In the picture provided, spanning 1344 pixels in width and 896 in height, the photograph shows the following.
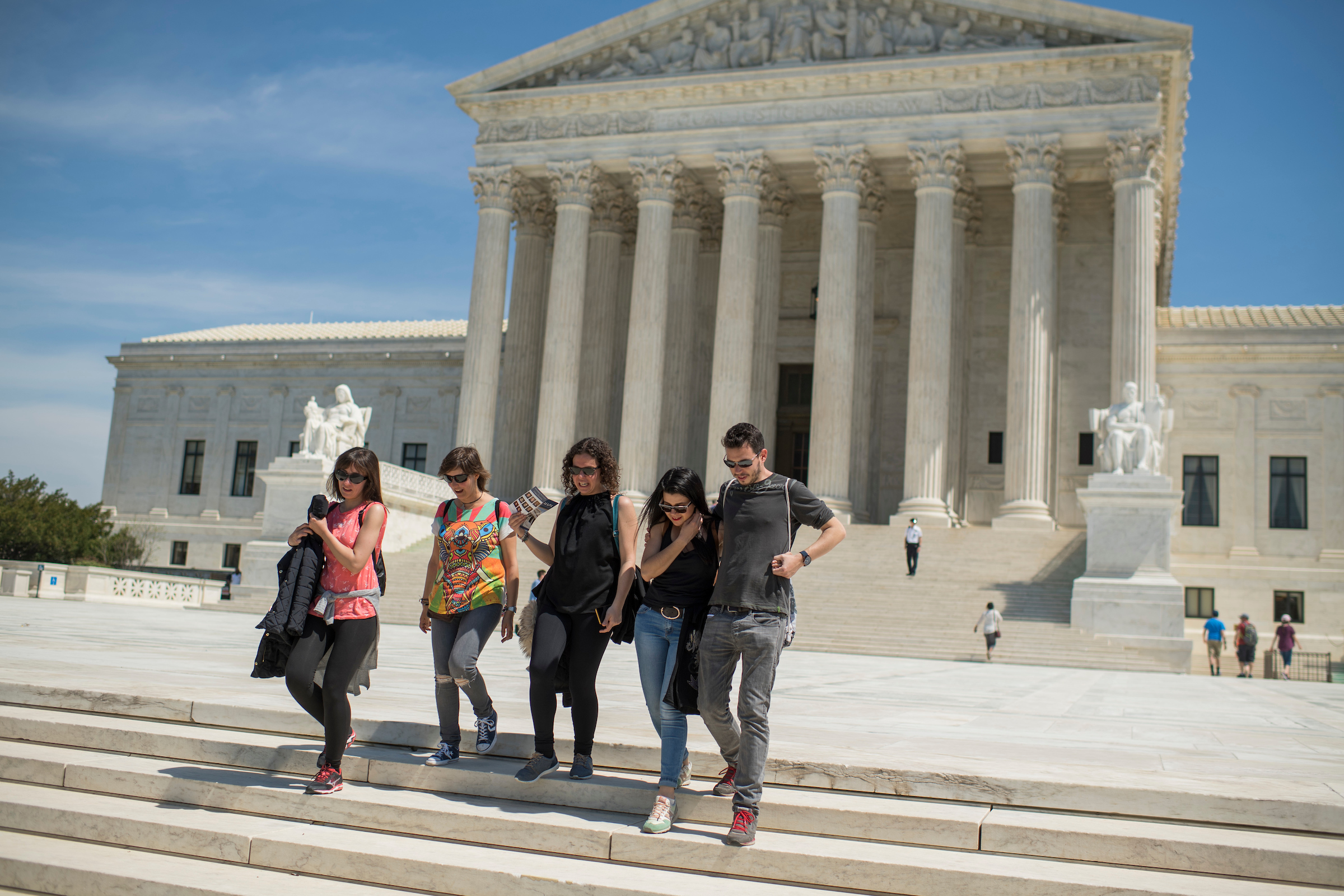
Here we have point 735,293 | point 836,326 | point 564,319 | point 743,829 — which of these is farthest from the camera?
point 564,319

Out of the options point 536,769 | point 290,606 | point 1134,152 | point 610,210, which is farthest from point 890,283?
point 290,606

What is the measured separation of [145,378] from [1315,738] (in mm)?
53886

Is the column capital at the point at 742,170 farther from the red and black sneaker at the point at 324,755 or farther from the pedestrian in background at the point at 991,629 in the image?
the red and black sneaker at the point at 324,755

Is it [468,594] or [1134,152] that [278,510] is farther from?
[468,594]

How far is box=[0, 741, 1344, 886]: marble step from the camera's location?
6039 millimetres

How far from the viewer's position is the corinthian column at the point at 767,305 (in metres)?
40.4

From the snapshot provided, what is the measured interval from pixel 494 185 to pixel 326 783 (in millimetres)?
36015

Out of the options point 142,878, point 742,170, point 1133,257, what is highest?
point 742,170

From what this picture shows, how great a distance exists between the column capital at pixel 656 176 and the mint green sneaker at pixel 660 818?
112 feet

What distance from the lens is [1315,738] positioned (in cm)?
1115

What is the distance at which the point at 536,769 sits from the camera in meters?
7.07

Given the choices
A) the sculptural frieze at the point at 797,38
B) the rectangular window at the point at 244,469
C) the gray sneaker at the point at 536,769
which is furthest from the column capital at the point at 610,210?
the gray sneaker at the point at 536,769

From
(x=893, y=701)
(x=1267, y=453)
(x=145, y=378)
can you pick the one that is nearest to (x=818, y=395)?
(x=1267, y=453)

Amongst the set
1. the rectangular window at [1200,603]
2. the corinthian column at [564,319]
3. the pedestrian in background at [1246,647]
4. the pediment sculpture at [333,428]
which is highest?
the corinthian column at [564,319]
